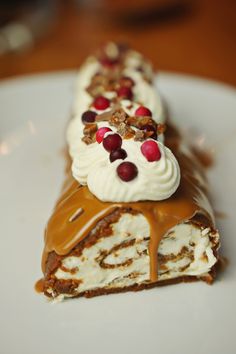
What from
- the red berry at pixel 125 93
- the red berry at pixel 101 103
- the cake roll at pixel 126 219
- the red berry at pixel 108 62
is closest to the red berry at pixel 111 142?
the cake roll at pixel 126 219

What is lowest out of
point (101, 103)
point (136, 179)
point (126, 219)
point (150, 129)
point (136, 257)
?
point (136, 257)

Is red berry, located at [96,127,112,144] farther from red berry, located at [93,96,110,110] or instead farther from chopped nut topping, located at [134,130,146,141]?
red berry, located at [93,96,110,110]

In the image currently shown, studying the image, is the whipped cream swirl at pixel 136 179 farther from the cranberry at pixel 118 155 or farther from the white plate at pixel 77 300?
the white plate at pixel 77 300

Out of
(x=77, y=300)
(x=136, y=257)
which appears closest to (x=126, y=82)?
(x=136, y=257)

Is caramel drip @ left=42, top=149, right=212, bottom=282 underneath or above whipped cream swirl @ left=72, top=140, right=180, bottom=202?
underneath

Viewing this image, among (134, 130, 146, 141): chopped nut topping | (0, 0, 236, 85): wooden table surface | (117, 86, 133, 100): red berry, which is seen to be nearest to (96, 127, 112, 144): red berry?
(134, 130, 146, 141): chopped nut topping

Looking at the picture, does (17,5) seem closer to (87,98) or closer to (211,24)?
(211,24)

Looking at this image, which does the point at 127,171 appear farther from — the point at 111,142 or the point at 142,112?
the point at 142,112
